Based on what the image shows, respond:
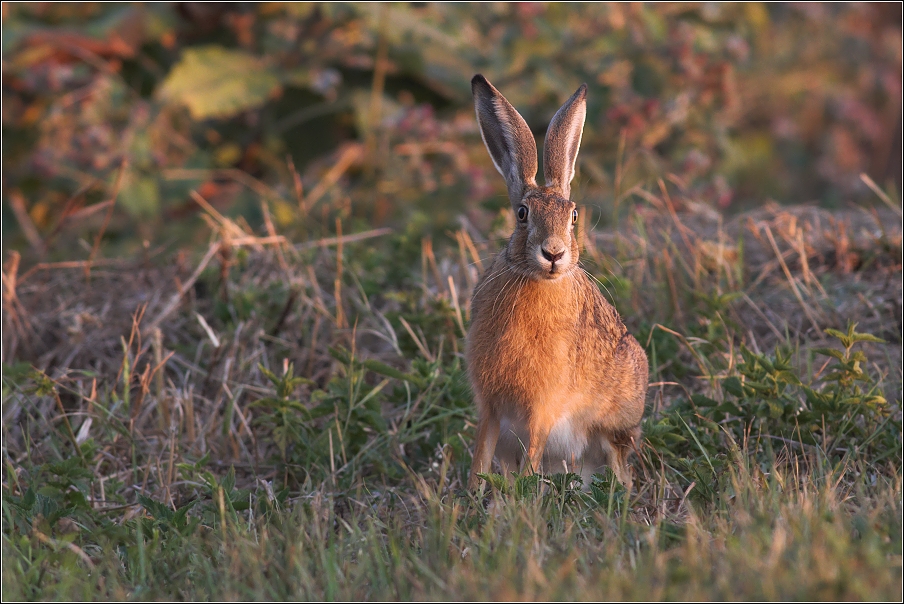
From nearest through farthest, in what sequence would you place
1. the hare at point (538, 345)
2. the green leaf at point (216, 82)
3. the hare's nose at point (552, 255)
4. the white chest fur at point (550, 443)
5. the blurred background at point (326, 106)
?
the hare's nose at point (552, 255) < the hare at point (538, 345) < the white chest fur at point (550, 443) < the green leaf at point (216, 82) < the blurred background at point (326, 106)

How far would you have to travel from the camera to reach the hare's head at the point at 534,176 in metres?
3.88

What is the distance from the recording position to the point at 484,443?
4176 millimetres

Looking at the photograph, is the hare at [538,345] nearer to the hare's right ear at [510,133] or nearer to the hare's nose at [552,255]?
the hare's right ear at [510,133]

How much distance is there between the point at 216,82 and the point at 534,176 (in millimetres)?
3312

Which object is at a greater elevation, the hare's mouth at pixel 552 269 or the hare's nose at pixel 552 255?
the hare's nose at pixel 552 255

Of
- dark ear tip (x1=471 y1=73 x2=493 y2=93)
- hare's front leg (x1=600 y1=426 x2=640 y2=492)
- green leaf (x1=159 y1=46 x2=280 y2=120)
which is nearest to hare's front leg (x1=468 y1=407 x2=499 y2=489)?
hare's front leg (x1=600 y1=426 x2=640 y2=492)

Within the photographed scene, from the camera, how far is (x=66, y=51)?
719 cm

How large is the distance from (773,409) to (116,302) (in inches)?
132

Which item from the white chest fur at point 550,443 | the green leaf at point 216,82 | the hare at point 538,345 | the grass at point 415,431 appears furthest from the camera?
the green leaf at point 216,82

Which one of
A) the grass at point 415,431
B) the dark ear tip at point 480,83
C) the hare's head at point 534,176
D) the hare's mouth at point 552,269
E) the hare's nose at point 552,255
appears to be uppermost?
the dark ear tip at point 480,83

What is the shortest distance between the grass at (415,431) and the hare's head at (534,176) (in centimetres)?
60

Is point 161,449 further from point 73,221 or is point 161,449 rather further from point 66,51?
point 66,51

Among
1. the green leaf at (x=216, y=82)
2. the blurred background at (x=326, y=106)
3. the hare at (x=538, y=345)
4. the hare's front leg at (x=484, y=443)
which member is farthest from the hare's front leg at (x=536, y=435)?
the green leaf at (x=216, y=82)

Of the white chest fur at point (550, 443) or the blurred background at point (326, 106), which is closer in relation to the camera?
the white chest fur at point (550, 443)
